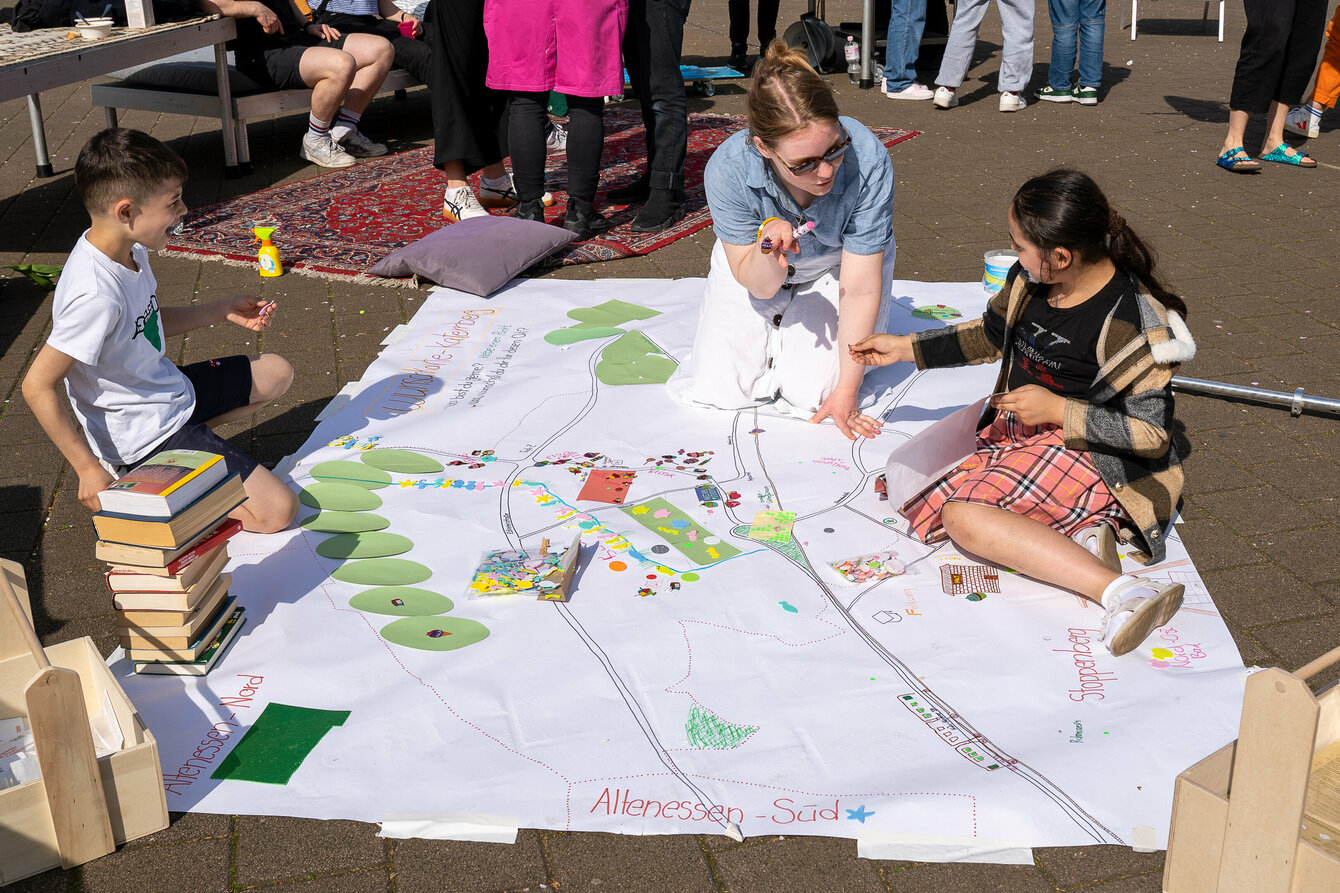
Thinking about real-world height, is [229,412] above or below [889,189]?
below

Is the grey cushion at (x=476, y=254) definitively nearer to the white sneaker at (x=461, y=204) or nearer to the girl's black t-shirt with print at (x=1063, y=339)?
the white sneaker at (x=461, y=204)

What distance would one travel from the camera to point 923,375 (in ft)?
11.5

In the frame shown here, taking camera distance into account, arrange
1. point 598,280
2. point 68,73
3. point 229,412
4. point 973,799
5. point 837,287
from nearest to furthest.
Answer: point 973,799
point 229,412
point 837,287
point 598,280
point 68,73

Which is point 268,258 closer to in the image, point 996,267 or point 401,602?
point 401,602

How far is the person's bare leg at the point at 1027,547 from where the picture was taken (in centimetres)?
229

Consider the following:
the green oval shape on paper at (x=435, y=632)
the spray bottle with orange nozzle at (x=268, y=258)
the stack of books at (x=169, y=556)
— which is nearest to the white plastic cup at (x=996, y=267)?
the green oval shape on paper at (x=435, y=632)

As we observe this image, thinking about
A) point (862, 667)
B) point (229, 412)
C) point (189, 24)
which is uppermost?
point (189, 24)

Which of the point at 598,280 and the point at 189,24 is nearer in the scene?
the point at 598,280

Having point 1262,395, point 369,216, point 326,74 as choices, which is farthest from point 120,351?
point 326,74

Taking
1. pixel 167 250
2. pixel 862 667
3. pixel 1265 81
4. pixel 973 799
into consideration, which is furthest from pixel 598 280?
pixel 1265 81

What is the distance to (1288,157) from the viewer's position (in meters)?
5.72

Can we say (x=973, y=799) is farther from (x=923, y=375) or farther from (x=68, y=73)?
(x=68, y=73)

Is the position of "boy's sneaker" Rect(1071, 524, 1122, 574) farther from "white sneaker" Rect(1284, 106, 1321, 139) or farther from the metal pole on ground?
"white sneaker" Rect(1284, 106, 1321, 139)

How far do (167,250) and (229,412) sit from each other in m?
2.08
